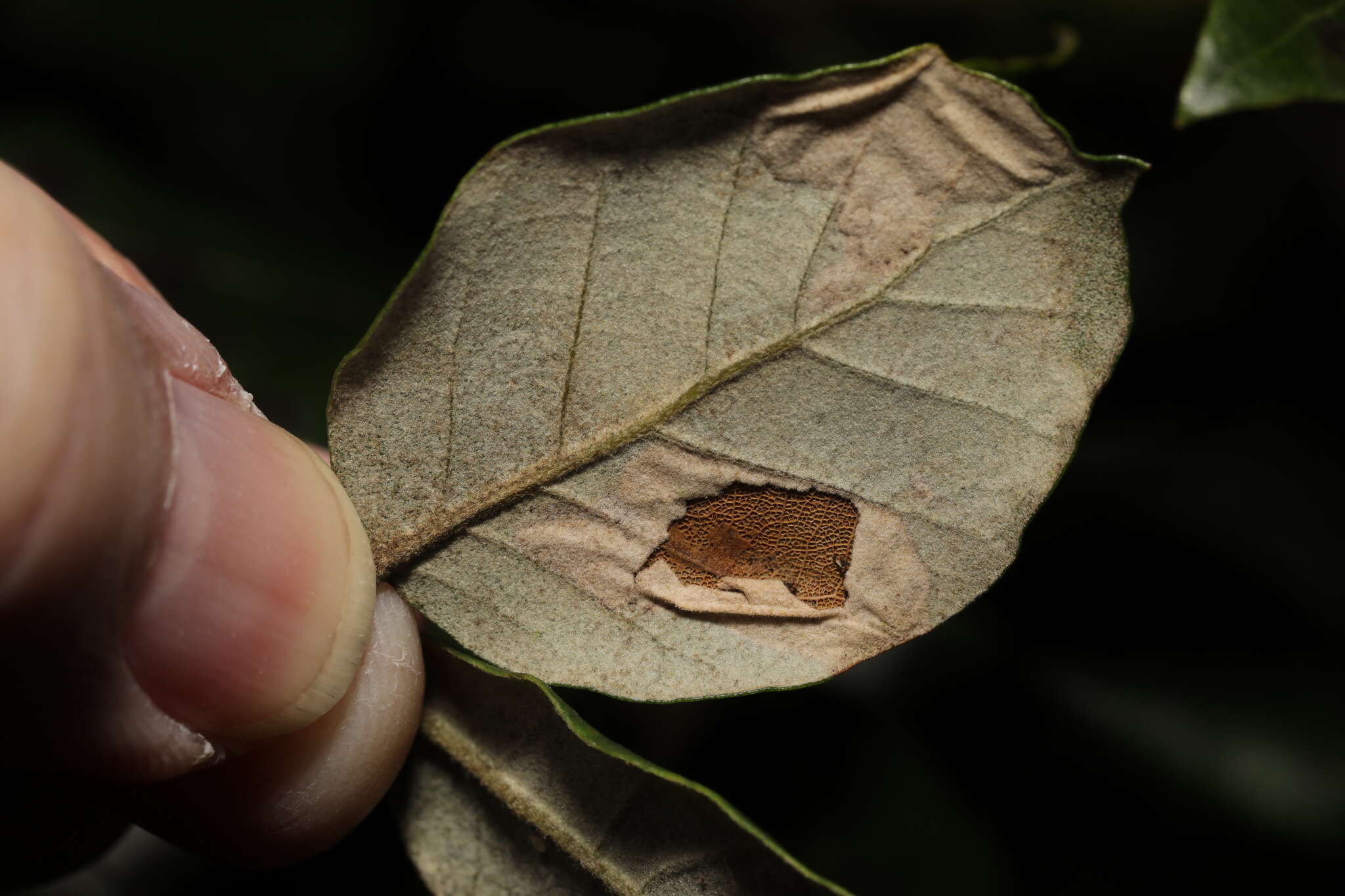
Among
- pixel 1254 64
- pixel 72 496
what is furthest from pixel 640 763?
pixel 1254 64

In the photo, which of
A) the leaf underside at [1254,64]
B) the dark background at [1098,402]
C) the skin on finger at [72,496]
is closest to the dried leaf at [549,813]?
the skin on finger at [72,496]

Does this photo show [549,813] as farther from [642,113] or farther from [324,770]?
[642,113]

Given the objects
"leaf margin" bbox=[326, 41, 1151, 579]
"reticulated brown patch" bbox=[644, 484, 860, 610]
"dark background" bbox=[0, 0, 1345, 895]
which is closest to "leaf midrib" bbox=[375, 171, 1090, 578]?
"leaf margin" bbox=[326, 41, 1151, 579]

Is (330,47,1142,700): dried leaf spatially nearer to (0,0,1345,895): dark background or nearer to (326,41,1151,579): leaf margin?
(326,41,1151,579): leaf margin

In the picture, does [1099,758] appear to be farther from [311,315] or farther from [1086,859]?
[311,315]

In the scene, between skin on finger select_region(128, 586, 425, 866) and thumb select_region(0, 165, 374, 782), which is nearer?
thumb select_region(0, 165, 374, 782)
